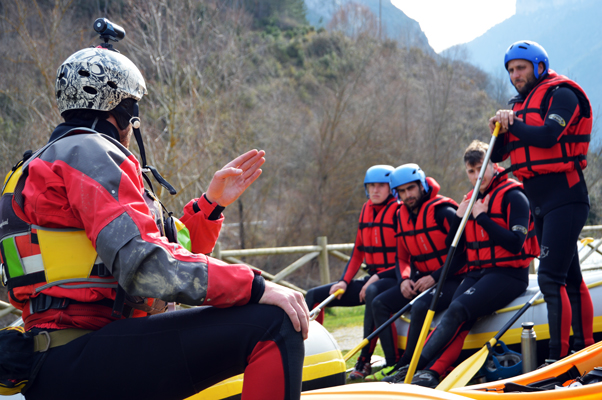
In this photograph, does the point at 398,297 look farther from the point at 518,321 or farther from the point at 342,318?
the point at 342,318

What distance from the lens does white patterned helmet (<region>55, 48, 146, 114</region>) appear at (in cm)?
184

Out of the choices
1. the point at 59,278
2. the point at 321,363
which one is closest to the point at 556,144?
the point at 321,363

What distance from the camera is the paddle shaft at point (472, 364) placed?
366cm

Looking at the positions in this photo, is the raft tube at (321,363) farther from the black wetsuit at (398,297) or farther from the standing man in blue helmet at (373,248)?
the standing man in blue helmet at (373,248)

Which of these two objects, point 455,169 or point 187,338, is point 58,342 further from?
point 455,169

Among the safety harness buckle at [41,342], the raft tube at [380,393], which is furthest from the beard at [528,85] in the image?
the safety harness buckle at [41,342]

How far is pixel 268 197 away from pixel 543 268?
45.9ft

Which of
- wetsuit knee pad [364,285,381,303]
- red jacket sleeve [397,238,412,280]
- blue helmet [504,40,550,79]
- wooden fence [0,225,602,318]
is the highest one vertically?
blue helmet [504,40,550,79]

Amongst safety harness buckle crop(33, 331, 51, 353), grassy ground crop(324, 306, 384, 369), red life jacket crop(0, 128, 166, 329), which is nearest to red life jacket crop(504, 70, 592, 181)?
red life jacket crop(0, 128, 166, 329)

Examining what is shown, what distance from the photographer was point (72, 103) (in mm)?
1855

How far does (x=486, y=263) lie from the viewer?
4520 mm

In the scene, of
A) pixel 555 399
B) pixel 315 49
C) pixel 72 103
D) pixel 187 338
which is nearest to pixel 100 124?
pixel 72 103

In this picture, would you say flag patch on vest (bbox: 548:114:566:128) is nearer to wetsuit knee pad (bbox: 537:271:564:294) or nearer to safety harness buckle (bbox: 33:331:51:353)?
wetsuit knee pad (bbox: 537:271:564:294)

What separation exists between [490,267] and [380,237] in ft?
4.86
